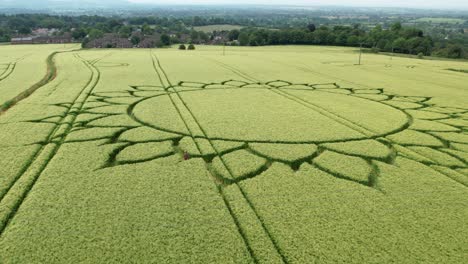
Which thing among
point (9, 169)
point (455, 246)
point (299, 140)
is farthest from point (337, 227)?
point (9, 169)

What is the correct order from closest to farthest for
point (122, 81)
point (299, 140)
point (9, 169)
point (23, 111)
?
point (9, 169) → point (299, 140) → point (23, 111) → point (122, 81)

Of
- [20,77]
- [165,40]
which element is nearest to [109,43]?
[165,40]

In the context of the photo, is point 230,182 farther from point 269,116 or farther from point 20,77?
point 20,77

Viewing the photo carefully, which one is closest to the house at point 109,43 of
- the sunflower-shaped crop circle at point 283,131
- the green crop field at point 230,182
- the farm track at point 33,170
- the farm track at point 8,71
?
the farm track at point 8,71

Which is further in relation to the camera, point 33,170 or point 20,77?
point 20,77

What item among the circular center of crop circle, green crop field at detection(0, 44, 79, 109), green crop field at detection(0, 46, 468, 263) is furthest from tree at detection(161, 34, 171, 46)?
green crop field at detection(0, 46, 468, 263)

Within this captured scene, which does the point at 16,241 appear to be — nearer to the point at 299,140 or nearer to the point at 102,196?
the point at 102,196
